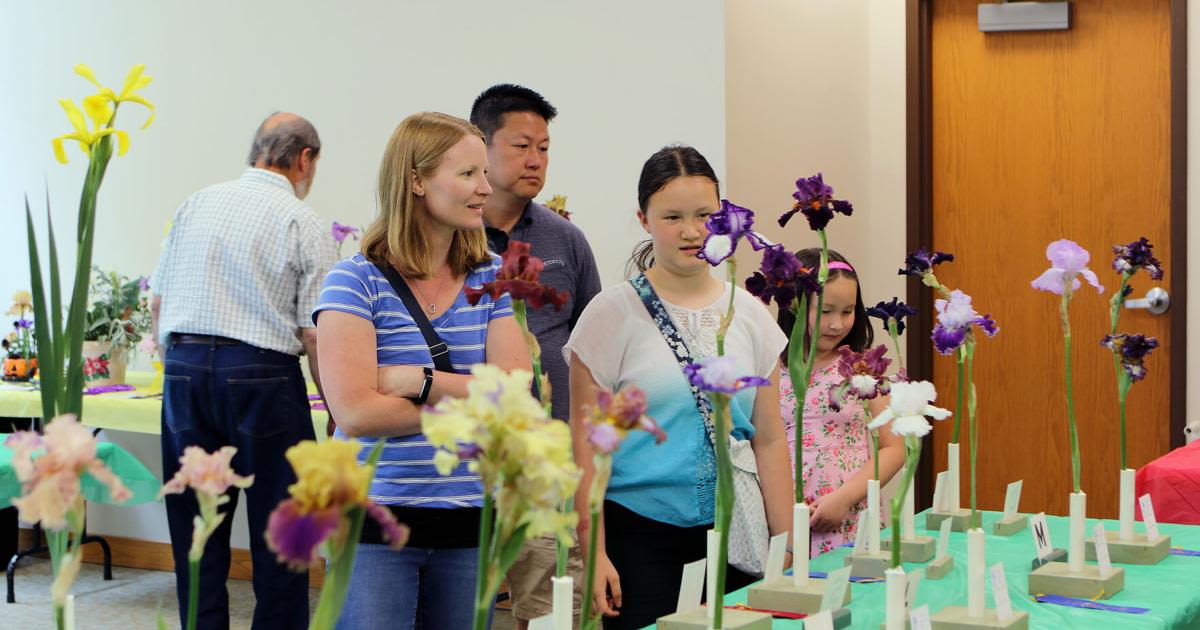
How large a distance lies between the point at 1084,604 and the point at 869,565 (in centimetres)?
31

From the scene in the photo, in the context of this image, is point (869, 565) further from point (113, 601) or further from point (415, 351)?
point (113, 601)

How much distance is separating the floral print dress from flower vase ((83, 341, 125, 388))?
290 cm

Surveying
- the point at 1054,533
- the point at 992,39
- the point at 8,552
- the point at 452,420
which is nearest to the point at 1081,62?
the point at 992,39

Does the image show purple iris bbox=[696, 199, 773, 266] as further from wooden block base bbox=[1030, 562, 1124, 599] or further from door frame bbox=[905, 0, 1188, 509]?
door frame bbox=[905, 0, 1188, 509]

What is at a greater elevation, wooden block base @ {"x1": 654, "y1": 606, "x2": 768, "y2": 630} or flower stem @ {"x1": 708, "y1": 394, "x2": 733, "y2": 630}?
flower stem @ {"x1": 708, "y1": 394, "x2": 733, "y2": 630}

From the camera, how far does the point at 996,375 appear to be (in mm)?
4355

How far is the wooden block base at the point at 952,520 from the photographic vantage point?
7.38ft

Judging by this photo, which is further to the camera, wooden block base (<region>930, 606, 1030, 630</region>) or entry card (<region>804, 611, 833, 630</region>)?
wooden block base (<region>930, 606, 1030, 630</region>)

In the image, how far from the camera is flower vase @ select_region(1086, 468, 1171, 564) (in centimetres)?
203

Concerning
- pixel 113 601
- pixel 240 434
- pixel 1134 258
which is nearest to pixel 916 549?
pixel 1134 258

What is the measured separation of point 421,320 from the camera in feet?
6.22

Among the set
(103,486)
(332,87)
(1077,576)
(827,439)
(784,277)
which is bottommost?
(103,486)

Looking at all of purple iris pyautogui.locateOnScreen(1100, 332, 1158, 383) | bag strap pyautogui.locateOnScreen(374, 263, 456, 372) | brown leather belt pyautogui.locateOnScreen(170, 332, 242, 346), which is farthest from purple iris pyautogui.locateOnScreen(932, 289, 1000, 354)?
brown leather belt pyautogui.locateOnScreen(170, 332, 242, 346)

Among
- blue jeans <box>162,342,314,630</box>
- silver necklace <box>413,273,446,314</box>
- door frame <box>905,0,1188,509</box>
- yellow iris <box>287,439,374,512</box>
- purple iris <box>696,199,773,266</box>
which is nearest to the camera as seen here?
yellow iris <box>287,439,374,512</box>
